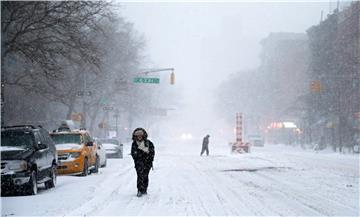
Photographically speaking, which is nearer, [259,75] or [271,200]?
[271,200]

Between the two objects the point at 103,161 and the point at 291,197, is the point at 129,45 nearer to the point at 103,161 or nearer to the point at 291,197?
the point at 103,161

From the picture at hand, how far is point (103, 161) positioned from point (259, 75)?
3815 inches

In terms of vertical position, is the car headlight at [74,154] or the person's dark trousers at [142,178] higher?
the car headlight at [74,154]

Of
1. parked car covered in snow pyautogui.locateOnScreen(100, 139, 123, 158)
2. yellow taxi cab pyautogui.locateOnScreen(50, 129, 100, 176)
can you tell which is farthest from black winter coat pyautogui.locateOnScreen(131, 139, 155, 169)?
parked car covered in snow pyautogui.locateOnScreen(100, 139, 123, 158)

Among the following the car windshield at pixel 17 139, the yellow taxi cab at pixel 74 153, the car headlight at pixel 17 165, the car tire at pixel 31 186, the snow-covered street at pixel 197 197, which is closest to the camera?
the snow-covered street at pixel 197 197

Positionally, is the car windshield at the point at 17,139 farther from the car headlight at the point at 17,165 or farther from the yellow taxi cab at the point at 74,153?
the yellow taxi cab at the point at 74,153

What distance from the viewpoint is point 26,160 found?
637 inches

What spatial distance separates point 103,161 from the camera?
29.8m

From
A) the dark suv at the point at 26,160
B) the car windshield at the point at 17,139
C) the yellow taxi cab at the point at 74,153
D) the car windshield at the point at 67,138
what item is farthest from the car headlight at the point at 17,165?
the car windshield at the point at 67,138

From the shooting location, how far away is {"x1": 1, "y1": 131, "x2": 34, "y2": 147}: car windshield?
17.4m

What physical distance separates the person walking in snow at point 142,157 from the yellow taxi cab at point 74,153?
6.94m

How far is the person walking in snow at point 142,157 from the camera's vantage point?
15867mm

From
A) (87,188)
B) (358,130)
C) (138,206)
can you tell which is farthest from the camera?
(358,130)

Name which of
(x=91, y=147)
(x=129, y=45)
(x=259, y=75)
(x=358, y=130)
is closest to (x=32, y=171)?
(x=91, y=147)
